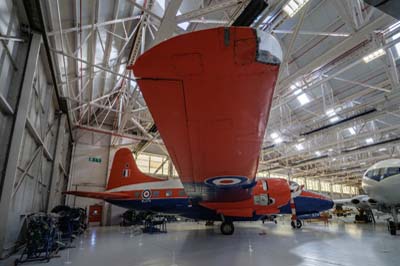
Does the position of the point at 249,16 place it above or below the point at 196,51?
above

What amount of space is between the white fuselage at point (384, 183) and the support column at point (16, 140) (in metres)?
12.3

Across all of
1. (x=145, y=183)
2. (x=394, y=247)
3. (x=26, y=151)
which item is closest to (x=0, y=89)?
(x=26, y=151)

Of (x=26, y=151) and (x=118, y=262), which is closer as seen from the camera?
(x=118, y=262)

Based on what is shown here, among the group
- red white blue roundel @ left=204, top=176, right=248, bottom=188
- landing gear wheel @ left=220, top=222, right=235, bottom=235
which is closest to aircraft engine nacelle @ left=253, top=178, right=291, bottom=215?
landing gear wheel @ left=220, top=222, right=235, bottom=235

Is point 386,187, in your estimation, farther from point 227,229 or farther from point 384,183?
point 227,229

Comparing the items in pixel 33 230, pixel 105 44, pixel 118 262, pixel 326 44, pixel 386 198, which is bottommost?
pixel 118 262

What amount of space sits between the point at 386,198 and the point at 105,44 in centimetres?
1300

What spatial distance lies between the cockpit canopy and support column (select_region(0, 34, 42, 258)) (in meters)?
→ 12.4

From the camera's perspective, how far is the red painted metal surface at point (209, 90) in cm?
143

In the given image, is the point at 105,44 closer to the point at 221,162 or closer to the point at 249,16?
the point at 249,16

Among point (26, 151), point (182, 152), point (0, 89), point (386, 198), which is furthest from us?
point (386, 198)

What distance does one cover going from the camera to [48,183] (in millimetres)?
9500

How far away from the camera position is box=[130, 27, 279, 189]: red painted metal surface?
4.68ft

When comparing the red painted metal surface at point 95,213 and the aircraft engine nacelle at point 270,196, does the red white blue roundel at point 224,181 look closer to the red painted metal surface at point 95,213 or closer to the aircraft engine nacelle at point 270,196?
the aircraft engine nacelle at point 270,196
